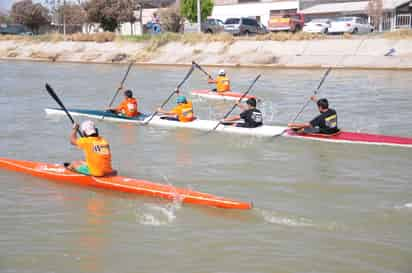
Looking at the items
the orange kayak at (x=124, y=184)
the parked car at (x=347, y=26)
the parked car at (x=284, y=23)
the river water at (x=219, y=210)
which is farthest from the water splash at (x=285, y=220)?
the parked car at (x=284, y=23)

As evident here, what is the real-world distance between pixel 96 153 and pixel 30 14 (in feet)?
192

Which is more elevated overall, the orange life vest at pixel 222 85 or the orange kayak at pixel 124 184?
the orange life vest at pixel 222 85

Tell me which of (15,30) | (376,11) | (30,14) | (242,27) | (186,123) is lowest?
(186,123)

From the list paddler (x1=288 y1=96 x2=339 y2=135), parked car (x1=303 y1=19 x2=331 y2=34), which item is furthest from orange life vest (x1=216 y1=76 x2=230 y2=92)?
parked car (x1=303 y1=19 x2=331 y2=34)

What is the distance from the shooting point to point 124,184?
9133 mm

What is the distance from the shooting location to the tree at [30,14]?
63250 millimetres

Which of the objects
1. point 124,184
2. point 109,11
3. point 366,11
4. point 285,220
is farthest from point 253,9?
point 285,220

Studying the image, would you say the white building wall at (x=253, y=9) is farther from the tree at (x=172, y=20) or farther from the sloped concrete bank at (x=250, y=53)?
the sloped concrete bank at (x=250, y=53)

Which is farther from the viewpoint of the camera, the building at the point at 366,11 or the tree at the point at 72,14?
the tree at the point at 72,14

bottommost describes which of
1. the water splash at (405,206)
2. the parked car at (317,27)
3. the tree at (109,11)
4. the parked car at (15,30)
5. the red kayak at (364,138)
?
the water splash at (405,206)

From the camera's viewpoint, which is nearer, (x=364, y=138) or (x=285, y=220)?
(x=285, y=220)

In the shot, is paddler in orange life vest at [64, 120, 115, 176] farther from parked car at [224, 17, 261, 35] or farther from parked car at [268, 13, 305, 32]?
parked car at [268, 13, 305, 32]

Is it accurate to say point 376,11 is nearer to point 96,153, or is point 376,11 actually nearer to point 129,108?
point 129,108

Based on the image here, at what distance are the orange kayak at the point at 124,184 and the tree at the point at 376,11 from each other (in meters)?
35.8
